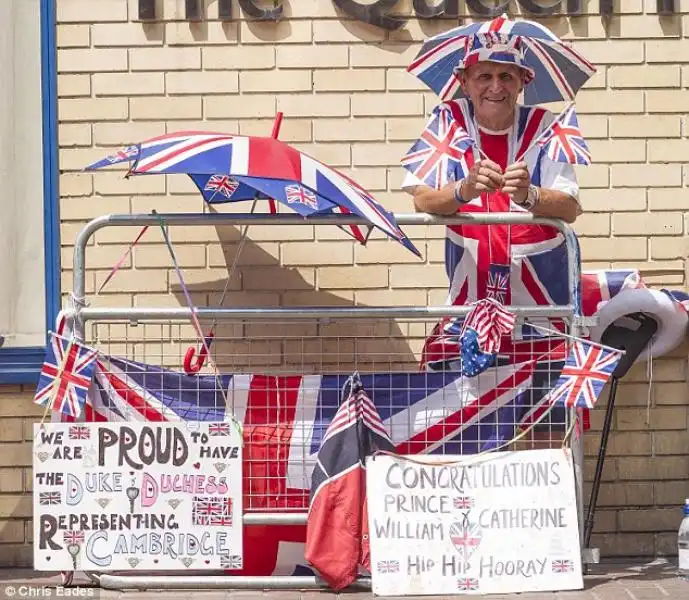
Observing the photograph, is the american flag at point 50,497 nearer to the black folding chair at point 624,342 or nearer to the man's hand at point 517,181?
the man's hand at point 517,181

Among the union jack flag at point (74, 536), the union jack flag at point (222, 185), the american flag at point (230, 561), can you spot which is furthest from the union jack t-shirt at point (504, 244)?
the union jack flag at point (74, 536)

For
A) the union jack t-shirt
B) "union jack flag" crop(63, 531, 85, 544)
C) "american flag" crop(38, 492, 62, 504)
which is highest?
the union jack t-shirt

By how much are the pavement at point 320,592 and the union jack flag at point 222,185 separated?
185 cm

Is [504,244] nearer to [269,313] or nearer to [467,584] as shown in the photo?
[269,313]

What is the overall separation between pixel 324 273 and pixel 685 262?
175 cm

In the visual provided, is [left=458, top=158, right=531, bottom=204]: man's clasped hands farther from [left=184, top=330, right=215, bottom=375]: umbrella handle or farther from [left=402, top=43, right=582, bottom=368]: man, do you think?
[left=184, top=330, right=215, bottom=375]: umbrella handle

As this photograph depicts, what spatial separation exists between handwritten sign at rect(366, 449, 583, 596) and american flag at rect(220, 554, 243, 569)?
0.55 metres

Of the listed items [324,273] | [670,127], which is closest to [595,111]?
[670,127]

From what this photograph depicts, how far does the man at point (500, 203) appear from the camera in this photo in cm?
600

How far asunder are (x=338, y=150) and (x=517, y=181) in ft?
4.39

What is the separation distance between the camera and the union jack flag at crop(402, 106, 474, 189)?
6008 millimetres

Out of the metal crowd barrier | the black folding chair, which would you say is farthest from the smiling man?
the black folding chair

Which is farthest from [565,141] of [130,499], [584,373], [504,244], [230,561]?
[130,499]

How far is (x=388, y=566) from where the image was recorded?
5.56 meters
